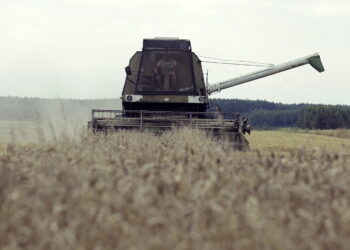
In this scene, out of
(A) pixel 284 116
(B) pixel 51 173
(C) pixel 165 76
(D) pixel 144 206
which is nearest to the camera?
(D) pixel 144 206

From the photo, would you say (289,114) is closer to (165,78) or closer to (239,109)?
(239,109)

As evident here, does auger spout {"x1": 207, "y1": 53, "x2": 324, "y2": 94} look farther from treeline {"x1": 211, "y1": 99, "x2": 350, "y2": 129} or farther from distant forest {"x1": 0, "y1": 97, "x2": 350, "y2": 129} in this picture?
treeline {"x1": 211, "y1": 99, "x2": 350, "y2": 129}

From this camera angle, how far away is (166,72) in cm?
2142

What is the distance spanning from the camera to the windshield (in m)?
21.3

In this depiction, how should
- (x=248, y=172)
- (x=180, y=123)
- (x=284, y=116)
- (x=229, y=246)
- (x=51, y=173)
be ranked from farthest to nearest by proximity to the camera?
(x=284, y=116) → (x=180, y=123) → (x=248, y=172) → (x=51, y=173) → (x=229, y=246)

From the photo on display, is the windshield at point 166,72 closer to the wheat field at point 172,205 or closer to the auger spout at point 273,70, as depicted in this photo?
the auger spout at point 273,70

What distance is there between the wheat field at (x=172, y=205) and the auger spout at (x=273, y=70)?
613 inches

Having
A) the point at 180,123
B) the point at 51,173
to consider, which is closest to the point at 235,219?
the point at 51,173

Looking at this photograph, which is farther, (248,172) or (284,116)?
(284,116)

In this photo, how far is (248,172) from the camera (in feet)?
27.1

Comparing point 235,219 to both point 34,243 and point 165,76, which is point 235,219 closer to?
point 34,243

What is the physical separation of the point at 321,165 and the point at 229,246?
341 centimetres

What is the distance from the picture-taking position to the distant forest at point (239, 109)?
122 feet

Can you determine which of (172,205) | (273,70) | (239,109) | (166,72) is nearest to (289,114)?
(239,109)
